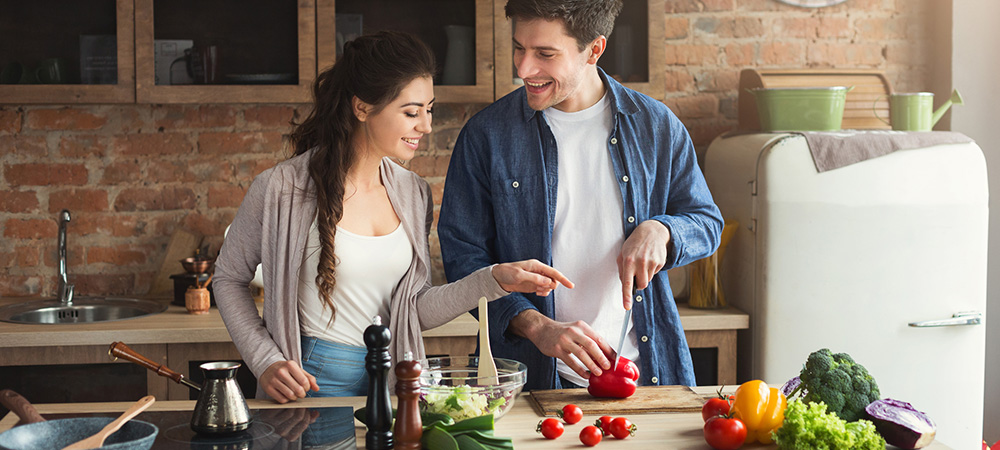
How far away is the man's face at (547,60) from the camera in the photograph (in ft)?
5.96

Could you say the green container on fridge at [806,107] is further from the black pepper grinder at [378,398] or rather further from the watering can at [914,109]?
the black pepper grinder at [378,398]

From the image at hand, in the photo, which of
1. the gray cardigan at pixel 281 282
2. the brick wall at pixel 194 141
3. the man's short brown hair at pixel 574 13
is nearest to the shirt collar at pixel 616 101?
the man's short brown hair at pixel 574 13

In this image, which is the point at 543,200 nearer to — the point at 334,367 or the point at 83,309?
the point at 334,367

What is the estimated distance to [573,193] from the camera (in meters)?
1.93

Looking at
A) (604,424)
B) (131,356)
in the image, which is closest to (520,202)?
(604,424)

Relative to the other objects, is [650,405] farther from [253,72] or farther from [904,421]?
[253,72]

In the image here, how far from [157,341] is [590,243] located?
140cm

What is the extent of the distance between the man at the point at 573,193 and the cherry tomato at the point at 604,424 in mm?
425

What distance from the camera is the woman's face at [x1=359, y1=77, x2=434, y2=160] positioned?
188cm

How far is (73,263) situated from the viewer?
311 cm

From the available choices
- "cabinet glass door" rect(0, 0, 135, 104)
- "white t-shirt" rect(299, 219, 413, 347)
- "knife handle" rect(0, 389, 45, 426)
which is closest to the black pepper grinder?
Answer: "knife handle" rect(0, 389, 45, 426)

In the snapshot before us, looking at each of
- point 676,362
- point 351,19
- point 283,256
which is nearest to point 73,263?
point 351,19

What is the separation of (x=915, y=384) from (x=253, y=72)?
7.82ft

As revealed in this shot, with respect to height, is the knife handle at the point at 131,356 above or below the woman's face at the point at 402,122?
below
